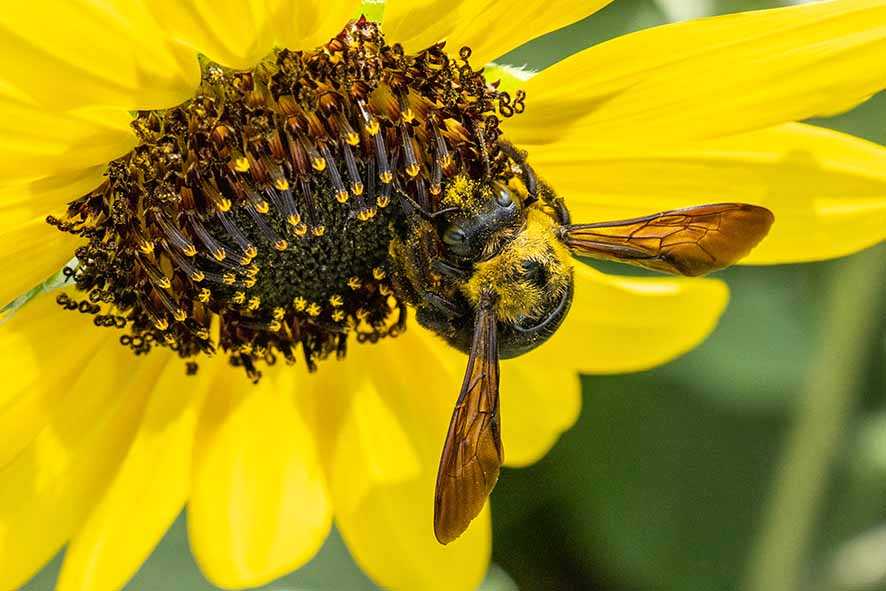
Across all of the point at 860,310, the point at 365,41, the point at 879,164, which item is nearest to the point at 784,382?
the point at 860,310

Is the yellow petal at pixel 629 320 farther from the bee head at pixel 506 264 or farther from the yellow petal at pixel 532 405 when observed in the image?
the bee head at pixel 506 264

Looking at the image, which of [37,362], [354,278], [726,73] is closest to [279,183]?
[354,278]

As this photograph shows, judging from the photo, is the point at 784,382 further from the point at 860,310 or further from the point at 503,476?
the point at 503,476

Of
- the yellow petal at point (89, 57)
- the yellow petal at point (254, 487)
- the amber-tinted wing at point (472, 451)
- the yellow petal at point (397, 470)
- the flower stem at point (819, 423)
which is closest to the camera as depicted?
the yellow petal at point (89, 57)

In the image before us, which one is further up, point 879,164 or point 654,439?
point 879,164

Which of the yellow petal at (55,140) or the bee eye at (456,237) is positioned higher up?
the yellow petal at (55,140)

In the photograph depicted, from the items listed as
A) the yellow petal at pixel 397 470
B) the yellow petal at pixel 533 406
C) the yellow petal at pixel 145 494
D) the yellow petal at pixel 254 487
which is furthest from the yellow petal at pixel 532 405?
the yellow petal at pixel 145 494
